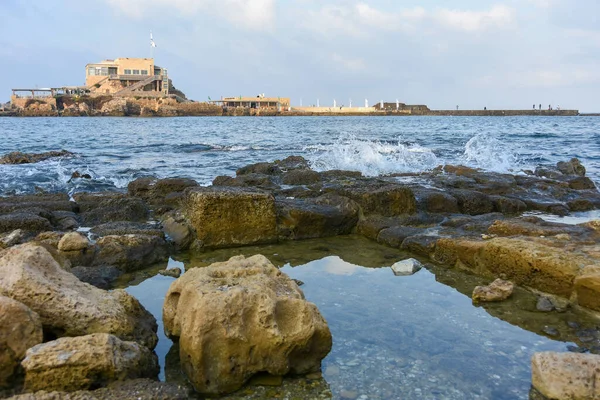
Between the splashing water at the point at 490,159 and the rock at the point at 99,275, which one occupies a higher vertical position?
the splashing water at the point at 490,159

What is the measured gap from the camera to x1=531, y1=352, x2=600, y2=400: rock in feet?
9.25

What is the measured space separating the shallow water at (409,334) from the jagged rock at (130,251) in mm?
199

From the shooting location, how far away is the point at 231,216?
6.25 m

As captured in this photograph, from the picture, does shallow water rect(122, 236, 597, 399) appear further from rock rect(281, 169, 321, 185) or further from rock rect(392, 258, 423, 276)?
rock rect(281, 169, 321, 185)

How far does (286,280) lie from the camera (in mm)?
3707

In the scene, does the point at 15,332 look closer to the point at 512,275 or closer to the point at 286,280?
the point at 286,280

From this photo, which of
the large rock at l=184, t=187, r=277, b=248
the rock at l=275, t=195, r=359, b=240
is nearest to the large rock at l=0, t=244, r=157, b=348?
the large rock at l=184, t=187, r=277, b=248

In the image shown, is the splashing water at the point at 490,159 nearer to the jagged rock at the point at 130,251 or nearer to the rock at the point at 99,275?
the jagged rock at the point at 130,251

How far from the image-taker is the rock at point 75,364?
8.71 feet

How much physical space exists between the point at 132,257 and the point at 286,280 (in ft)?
7.93

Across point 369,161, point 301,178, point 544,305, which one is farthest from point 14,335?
point 369,161

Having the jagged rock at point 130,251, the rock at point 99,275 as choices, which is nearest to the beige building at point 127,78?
the jagged rock at point 130,251

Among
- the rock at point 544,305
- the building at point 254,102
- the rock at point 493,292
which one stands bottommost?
the rock at point 544,305

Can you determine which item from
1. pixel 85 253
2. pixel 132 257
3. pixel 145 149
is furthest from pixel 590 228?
pixel 145 149
